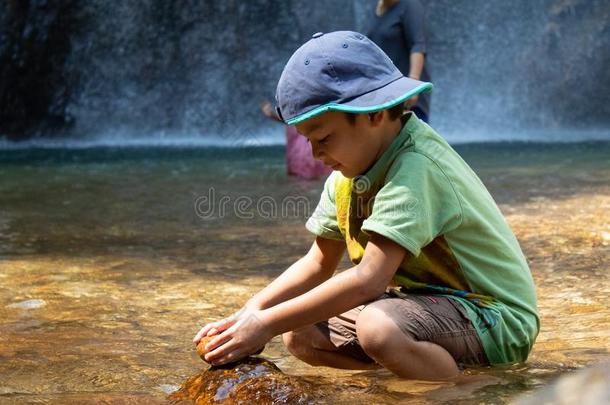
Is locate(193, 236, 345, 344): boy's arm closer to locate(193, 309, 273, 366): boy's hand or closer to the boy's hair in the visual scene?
locate(193, 309, 273, 366): boy's hand

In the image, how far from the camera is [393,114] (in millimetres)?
2309

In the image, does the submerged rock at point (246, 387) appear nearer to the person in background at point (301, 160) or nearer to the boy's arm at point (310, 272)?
the boy's arm at point (310, 272)

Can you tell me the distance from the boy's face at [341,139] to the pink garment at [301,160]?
4315 mm

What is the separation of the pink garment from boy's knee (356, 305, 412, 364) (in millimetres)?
4399

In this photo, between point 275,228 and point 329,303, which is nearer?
point 329,303

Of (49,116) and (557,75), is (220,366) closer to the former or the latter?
(49,116)

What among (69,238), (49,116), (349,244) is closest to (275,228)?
(69,238)

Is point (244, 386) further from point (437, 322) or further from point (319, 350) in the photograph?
point (437, 322)

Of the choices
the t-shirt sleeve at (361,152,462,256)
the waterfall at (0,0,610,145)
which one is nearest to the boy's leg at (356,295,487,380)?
the t-shirt sleeve at (361,152,462,256)

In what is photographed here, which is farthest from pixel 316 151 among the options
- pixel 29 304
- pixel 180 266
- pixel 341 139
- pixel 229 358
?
pixel 180 266

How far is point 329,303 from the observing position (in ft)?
7.29

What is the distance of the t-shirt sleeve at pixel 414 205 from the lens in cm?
217

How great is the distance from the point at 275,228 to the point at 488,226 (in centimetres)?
261

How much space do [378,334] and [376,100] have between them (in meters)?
0.52
